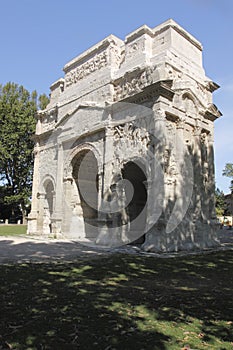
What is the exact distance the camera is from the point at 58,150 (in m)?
16.2

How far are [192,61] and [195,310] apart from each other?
11.9m

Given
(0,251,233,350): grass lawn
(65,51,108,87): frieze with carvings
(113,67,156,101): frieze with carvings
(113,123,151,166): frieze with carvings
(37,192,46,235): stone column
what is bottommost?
(0,251,233,350): grass lawn

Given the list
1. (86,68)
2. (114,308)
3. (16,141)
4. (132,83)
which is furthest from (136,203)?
(16,141)

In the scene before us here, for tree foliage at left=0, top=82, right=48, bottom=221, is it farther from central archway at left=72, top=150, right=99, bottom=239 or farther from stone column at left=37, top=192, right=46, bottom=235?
central archway at left=72, top=150, right=99, bottom=239

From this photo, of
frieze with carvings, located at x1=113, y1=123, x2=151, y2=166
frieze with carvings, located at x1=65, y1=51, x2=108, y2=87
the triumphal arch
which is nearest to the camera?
the triumphal arch

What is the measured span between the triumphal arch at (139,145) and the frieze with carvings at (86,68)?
0.19ft

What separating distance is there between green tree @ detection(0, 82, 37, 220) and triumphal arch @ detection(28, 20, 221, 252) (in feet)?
34.5

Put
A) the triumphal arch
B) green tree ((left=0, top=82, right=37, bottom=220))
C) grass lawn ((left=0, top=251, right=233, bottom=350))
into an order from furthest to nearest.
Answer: green tree ((left=0, top=82, right=37, bottom=220)) < the triumphal arch < grass lawn ((left=0, top=251, right=233, bottom=350))

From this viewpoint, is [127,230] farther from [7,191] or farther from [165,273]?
[7,191]

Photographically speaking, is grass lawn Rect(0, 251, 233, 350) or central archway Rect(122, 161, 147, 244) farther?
central archway Rect(122, 161, 147, 244)

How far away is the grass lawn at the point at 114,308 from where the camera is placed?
3100mm

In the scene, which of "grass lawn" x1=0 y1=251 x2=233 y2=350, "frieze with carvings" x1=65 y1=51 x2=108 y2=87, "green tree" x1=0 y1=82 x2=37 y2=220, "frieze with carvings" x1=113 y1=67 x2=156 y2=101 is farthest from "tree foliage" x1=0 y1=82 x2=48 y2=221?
"grass lawn" x1=0 y1=251 x2=233 y2=350

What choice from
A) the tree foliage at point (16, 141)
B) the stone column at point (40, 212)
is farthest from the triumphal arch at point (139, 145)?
the tree foliage at point (16, 141)

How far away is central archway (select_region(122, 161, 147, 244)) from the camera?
12818 mm
